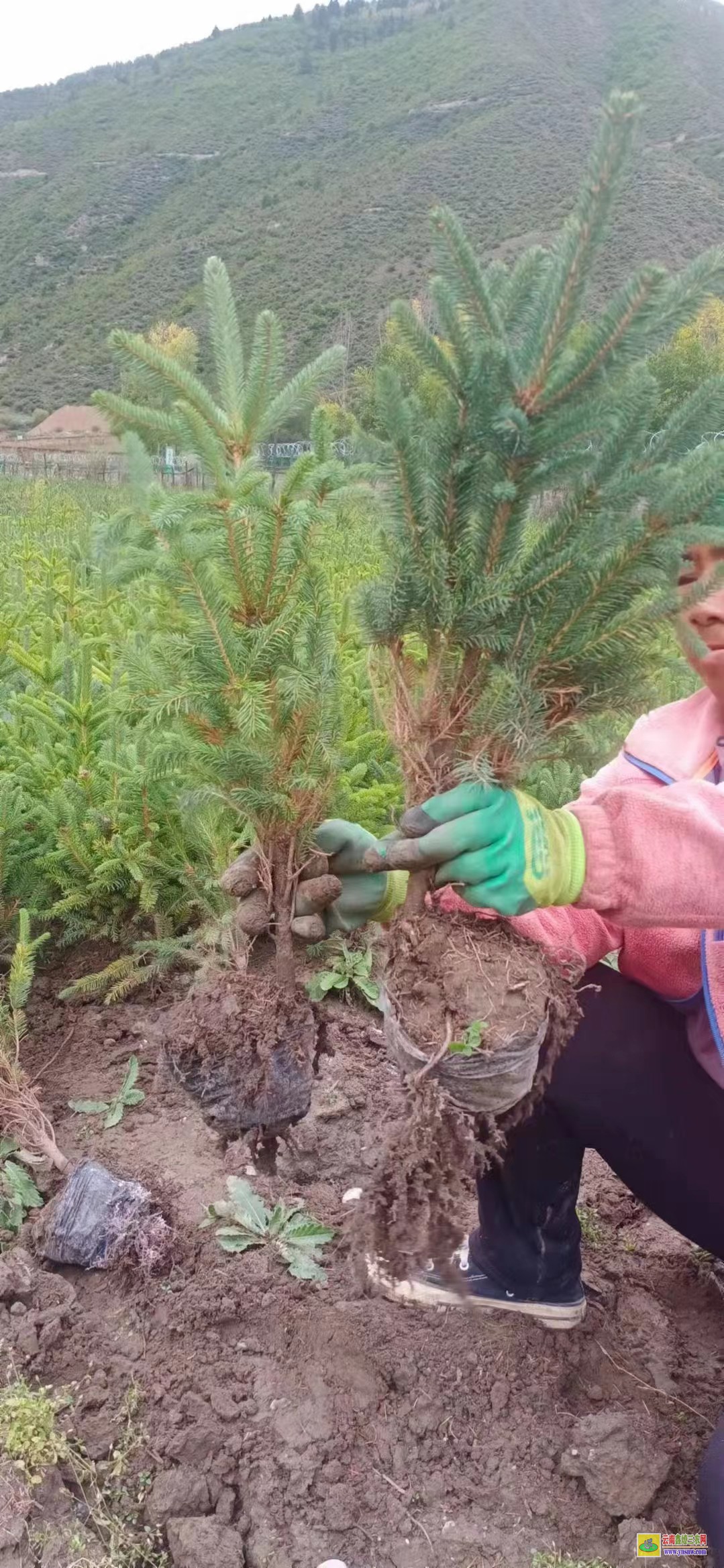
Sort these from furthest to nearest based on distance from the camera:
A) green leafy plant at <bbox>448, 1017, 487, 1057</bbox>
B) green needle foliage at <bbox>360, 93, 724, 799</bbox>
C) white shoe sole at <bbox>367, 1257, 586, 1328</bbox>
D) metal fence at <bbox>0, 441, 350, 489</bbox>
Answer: white shoe sole at <bbox>367, 1257, 586, 1328</bbox> < metal fence at <bbox>0, 441, 350, 489</bbox> < green leafy plant at <bbox>448, 1017, 487, 1057</bbox> < green needle foliage at <bbox>360, 93, 724, 799</bbox>

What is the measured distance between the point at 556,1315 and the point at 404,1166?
2.56 ft

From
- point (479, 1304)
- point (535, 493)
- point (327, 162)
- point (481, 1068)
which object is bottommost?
point (479, 1304)

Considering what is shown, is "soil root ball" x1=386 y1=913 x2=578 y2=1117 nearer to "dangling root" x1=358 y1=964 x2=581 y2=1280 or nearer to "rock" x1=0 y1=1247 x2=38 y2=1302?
"dangling root" x1=358 y1=964 x2=581 y2=1280

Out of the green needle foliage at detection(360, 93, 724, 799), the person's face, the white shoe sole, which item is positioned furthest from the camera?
the white shoe sole

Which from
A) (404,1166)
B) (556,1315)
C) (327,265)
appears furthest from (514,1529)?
(327,265)

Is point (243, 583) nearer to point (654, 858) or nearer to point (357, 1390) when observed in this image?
point (654, 858)

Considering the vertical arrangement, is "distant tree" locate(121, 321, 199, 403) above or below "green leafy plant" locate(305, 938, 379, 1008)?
above

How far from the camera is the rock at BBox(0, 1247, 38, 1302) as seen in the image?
1.97m

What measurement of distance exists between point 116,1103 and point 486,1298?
3.58 ft

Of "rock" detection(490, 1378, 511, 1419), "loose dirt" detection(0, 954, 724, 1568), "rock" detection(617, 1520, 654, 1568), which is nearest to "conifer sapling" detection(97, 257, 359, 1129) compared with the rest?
"loose dirt" detection(0, 954, 724, 1568)

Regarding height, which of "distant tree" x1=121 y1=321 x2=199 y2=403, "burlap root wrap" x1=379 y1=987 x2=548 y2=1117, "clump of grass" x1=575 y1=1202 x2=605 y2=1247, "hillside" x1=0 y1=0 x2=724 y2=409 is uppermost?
"hillside" x1=0 y1=0 x2=724 y2=409

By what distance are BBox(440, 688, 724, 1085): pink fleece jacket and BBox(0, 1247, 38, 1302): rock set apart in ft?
4.04

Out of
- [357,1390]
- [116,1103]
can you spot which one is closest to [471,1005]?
[357,1390]

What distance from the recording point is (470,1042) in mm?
1499
